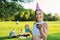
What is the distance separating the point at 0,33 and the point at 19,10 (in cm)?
32

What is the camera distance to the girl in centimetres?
254

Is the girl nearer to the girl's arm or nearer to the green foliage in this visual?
the girl's arm

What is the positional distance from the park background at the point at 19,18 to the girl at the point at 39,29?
0.15ft

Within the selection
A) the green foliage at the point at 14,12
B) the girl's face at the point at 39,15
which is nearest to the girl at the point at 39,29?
the girl's face at the point at 39,15

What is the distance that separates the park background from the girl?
1.8 inches

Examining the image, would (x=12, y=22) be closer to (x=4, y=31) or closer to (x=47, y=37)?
(x=4, y=31)

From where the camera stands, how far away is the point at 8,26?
2637 millimetres

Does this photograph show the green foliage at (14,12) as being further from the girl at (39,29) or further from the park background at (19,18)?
the girl at (39,29)

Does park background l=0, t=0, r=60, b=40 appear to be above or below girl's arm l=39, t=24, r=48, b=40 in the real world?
above

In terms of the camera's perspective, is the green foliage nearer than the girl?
No

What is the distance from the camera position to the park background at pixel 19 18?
8.52 ft

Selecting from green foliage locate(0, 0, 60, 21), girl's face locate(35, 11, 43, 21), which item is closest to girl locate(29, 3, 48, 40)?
girl's face locate(35, 11, 43, 21)

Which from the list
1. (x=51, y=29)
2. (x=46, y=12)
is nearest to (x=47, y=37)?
(x=51, y=29)

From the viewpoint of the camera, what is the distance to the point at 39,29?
2.54m
